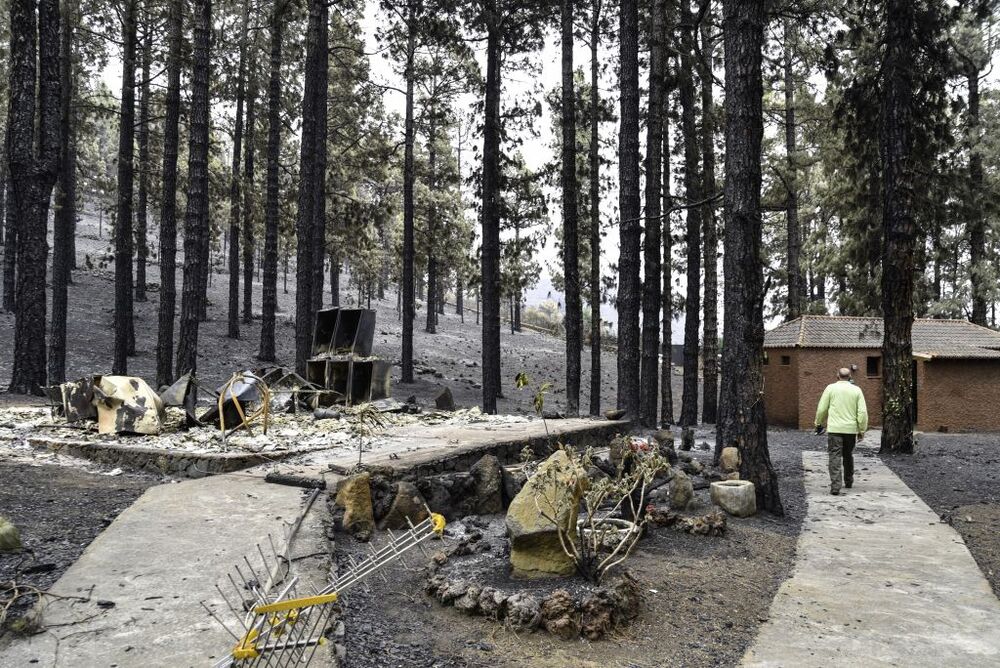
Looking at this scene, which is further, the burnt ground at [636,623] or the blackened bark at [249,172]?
the blackened bark at [249,172]

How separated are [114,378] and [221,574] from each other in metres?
5.45

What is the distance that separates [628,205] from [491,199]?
377 centimetres

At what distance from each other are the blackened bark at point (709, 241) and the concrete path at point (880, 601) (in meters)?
10.7

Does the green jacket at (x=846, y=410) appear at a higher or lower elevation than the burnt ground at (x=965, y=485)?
higher

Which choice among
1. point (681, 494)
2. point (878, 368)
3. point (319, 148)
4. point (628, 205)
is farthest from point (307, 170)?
point (878, 368)

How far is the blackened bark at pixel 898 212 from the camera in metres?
13.2

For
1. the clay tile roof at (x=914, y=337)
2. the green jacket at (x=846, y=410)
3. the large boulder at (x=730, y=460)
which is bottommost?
the large boulder at (x=730, y=460)

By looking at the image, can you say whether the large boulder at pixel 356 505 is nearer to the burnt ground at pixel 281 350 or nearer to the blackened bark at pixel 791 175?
the burnt ground at pixel 281 350

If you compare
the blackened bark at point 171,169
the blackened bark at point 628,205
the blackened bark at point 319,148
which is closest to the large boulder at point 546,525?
the blackened bark at point 628,205

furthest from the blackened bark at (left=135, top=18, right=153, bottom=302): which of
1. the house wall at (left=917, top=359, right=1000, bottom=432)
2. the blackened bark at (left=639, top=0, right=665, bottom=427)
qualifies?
the house wall at (left=917, top=359, right=1000, bottom=432)

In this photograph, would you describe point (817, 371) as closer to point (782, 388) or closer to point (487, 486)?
point (782, 388)

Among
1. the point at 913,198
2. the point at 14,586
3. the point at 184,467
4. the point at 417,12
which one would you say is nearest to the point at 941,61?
the point at 913,198

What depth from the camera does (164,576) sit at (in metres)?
4.13

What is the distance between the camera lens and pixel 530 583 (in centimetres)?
501
